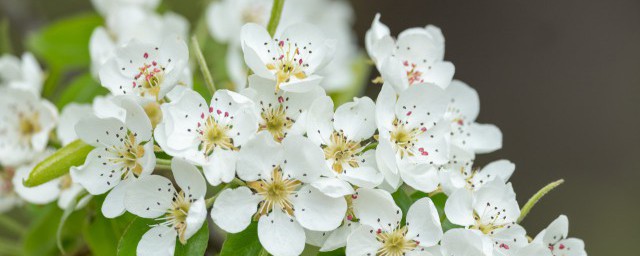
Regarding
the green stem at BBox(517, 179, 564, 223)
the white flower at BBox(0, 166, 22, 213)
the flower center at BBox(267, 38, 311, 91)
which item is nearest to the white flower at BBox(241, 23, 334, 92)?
the flower center at BBox(267, 38, 311, 91)

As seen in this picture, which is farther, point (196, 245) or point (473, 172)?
point (473, 172)

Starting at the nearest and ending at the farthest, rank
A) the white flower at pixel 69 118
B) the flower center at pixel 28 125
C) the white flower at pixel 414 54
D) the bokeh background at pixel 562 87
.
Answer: the white flower at pixel 414 54, the white flower at pixel 69 118, the flower center at pixel 28 125, the bokeh background at pixel 562 87

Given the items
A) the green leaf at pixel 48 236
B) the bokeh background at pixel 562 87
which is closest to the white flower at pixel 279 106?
the green leaf at pixel 48 236

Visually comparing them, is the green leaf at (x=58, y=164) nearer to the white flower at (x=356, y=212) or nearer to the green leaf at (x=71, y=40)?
the white flower at (x=356, y=212)

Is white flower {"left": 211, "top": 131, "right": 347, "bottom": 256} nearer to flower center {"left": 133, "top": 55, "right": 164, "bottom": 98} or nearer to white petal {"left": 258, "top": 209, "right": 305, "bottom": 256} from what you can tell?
white petal {"left": 258, "top": 209, "right": 305, "bottom": 256}

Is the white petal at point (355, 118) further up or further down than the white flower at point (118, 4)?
further up

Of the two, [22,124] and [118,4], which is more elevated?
[118,4]

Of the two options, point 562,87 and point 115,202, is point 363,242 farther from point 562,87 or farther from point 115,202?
point 562,87

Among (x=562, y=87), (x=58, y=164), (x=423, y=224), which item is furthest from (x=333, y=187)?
(x=562, y=87)
